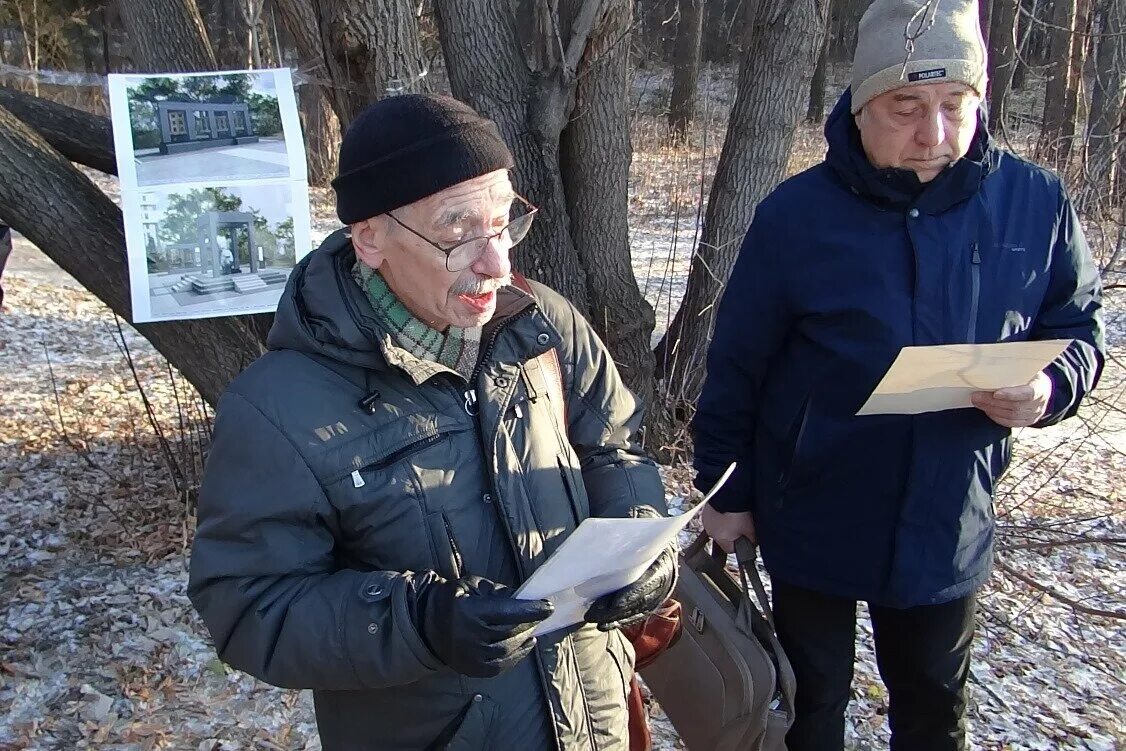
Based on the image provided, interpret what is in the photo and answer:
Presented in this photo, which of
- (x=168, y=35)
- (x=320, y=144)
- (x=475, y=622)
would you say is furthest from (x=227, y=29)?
(x=475, y=622)

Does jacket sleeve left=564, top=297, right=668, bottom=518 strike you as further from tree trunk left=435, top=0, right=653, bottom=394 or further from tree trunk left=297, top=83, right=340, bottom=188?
tree trunk left=297, top=83, right=340, bottom=188

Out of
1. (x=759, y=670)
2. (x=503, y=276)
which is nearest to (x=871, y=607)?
(x=759, y=670)

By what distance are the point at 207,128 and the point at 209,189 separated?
231mm

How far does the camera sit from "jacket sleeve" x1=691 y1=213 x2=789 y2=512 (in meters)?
2.10

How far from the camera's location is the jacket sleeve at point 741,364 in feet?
6.89

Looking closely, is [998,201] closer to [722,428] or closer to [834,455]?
[834,455]

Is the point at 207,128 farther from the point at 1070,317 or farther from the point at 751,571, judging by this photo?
the point at 1070,317

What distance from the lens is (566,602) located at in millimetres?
1542

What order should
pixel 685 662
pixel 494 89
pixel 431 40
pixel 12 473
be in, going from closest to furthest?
pixel 685 662
pixel 494 89
pixel 12 473
pixel 431 40

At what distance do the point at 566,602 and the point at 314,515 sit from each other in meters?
0.46

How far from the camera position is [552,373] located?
5.90 feet

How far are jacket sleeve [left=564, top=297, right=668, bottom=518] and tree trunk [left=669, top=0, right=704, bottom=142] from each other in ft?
37.8

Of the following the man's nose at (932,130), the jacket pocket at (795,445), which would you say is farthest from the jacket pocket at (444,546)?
the man's nose at (932,130)

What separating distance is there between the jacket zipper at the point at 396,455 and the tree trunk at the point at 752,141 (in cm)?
309
